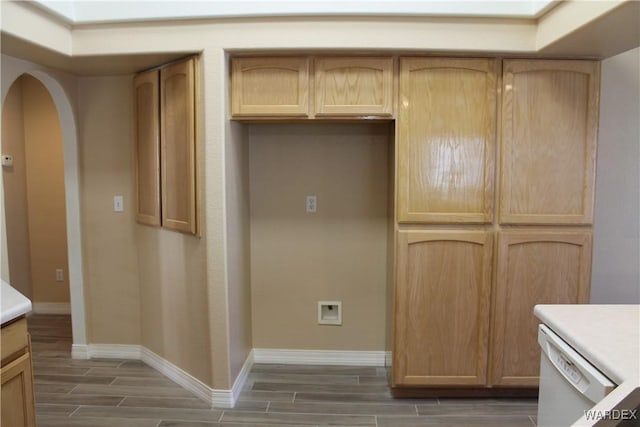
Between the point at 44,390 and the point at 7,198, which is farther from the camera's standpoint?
the point at 7,198

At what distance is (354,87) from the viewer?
8.11 ft

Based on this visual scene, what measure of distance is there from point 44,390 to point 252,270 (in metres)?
1.45

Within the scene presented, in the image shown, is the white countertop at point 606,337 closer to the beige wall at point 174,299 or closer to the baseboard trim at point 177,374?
the beige wall at point 174,299

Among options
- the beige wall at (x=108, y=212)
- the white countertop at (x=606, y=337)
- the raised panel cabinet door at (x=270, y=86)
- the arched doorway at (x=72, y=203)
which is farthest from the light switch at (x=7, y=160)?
the white countertop at (x=606, y=337)

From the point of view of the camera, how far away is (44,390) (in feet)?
9.09

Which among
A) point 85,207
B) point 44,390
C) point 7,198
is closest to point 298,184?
point 85,207

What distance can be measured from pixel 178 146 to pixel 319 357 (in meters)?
1.70

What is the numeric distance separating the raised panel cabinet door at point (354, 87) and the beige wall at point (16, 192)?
2.88 metres

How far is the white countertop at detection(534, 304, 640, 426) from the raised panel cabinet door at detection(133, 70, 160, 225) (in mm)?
2220

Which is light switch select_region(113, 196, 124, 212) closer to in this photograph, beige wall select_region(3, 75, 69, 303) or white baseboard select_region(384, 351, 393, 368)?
beige wall select_region(3, 75, 69, 303)

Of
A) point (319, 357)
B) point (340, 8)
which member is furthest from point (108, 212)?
point (340, 8)

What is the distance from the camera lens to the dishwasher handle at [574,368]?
4.14ft

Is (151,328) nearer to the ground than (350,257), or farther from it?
nearer to the ground

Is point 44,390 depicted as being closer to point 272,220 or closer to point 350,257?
point 272,220
